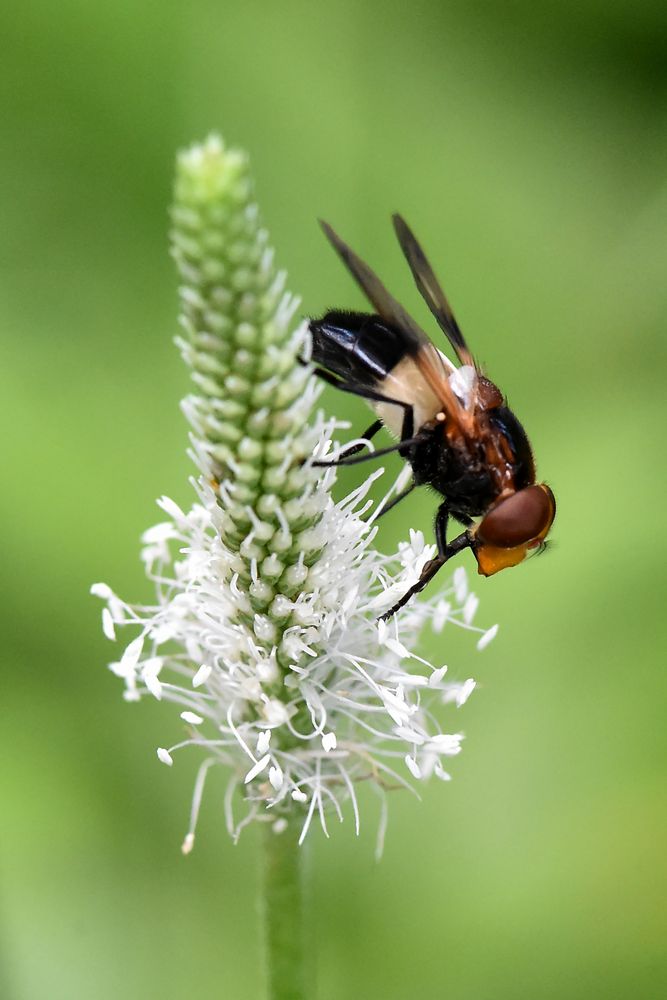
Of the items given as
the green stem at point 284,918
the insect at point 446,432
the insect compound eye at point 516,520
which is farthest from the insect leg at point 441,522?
the green stem at point 284,918

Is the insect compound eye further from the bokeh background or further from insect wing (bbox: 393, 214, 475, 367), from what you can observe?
the bokeh background

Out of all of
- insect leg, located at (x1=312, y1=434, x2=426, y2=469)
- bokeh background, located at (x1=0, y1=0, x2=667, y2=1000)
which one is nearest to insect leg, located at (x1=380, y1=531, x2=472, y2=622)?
insect leg, located at (x1=312, y1=434, x2=426, y2=469)

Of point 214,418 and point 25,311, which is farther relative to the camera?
point 25,311

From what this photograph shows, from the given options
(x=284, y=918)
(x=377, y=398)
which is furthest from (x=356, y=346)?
(x=284, y=918)

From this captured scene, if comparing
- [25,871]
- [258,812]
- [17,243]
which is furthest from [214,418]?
[17,243]

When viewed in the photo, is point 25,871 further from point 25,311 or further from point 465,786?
point 25,311
